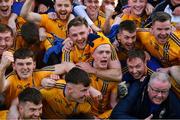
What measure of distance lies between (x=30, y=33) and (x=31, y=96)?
3.94ft

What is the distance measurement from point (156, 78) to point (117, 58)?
767mm

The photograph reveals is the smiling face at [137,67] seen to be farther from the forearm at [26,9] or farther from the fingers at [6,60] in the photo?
the forearm at [26,9]

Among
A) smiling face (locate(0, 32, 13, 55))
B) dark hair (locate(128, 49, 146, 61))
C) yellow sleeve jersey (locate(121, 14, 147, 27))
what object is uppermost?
yellow sleeve jersey (locate(121, 14, 147, 27))

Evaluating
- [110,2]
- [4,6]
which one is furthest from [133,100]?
[110,2]

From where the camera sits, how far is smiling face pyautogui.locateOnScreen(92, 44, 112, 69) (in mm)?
5109

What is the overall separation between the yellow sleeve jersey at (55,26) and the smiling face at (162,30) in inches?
48.2

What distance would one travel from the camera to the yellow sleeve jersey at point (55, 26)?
5.90m

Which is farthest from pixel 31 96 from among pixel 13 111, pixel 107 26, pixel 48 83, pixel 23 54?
pixel 107 26

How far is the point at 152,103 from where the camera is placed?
4688 millimetres

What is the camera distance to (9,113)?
4.63 meters

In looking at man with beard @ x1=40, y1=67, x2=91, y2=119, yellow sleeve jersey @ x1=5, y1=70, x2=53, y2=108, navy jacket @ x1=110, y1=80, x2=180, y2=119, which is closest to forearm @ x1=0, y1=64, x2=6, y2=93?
yellow sleeve jersey @ x1=5, y1=70, x2=53, y2=108

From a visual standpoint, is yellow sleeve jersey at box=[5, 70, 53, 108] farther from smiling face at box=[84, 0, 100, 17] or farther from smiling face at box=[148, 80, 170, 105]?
smiling face at box=[84, 0, 100, 17]

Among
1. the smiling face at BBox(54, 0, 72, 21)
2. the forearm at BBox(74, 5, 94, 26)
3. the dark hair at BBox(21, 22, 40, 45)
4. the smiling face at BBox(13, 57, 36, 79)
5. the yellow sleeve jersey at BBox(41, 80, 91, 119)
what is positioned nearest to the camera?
the yellow sleeve jersey at BBox(41, 80, 91, 119)

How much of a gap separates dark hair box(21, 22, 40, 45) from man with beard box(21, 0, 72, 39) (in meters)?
0.34
